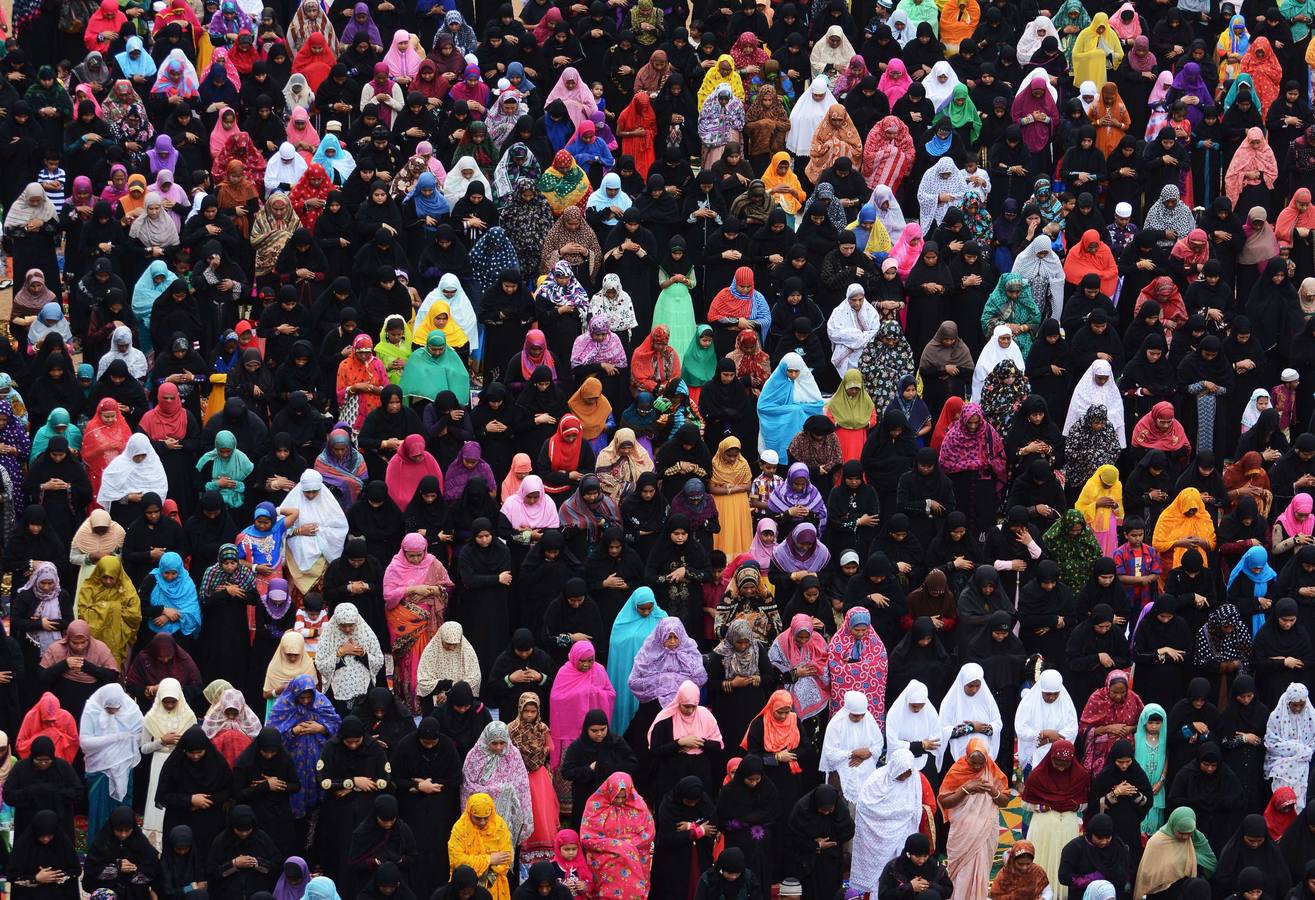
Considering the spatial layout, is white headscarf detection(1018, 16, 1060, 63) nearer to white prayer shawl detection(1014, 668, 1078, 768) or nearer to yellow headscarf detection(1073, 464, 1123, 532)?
yellow headscarf detection(1073, 464, 1123, 532)

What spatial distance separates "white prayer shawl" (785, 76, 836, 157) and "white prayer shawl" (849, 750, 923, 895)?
839 cm

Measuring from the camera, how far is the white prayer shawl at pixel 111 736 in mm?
17000

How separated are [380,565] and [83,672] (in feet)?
7.00

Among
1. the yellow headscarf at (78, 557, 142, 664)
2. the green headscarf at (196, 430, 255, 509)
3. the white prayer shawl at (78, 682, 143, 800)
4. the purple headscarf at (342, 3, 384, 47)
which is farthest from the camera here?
the purple headscarf at (342, 3, 384, 47)

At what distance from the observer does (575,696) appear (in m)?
17.5

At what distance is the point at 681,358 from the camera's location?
21.3 metres

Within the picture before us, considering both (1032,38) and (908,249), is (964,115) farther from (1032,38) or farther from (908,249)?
(908,249)

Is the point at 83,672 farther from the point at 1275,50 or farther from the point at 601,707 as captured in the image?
the point at 1275,50

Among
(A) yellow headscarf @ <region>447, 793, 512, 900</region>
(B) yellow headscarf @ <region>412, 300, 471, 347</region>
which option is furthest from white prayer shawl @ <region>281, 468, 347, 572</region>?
(A) yellow headscarf @ <region>447, 793, 512, 900</region>

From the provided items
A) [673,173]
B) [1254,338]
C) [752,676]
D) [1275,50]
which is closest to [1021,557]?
[752,676]

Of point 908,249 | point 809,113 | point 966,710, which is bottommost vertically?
point 966,710

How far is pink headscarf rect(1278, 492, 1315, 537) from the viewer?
19297 mm

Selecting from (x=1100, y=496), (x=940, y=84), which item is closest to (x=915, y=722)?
(x=1100, y=496)

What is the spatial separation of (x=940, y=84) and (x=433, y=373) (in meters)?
6.46
